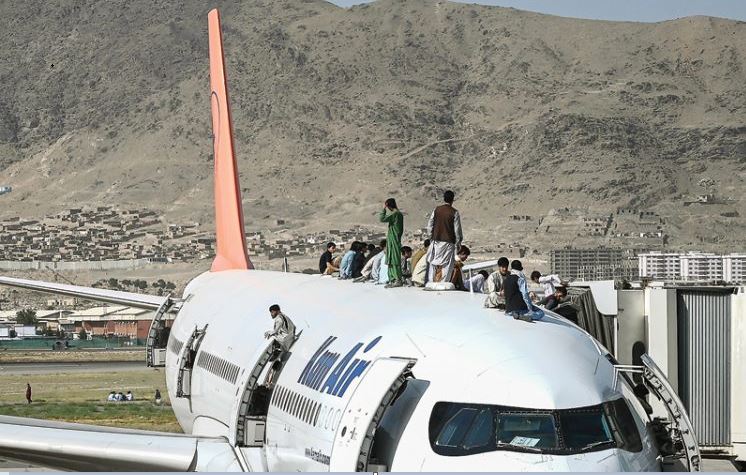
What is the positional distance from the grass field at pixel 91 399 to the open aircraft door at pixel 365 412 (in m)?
28.1

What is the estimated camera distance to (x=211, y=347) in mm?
21875

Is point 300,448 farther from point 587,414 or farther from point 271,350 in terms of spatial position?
point 587,414

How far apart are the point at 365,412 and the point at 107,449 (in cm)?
545

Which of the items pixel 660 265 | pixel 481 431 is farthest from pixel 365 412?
pixel 660 265

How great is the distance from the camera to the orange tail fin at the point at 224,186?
102 feet

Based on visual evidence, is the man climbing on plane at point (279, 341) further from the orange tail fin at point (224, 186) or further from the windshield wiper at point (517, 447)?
the orange tail fin at point (224, 186)

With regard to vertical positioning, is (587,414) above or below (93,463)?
above

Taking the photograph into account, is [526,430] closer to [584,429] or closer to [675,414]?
[584,429]

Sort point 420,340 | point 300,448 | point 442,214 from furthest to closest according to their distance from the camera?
point 442,214
point 300,448
point 420,340

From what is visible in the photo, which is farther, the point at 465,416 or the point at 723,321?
the point at 723,321

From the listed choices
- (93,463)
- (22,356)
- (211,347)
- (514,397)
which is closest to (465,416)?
(514,397)

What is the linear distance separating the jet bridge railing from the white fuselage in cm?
25

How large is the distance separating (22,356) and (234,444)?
276 feet

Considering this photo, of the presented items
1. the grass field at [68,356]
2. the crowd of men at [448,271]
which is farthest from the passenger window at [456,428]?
the grass field at [68,356]
